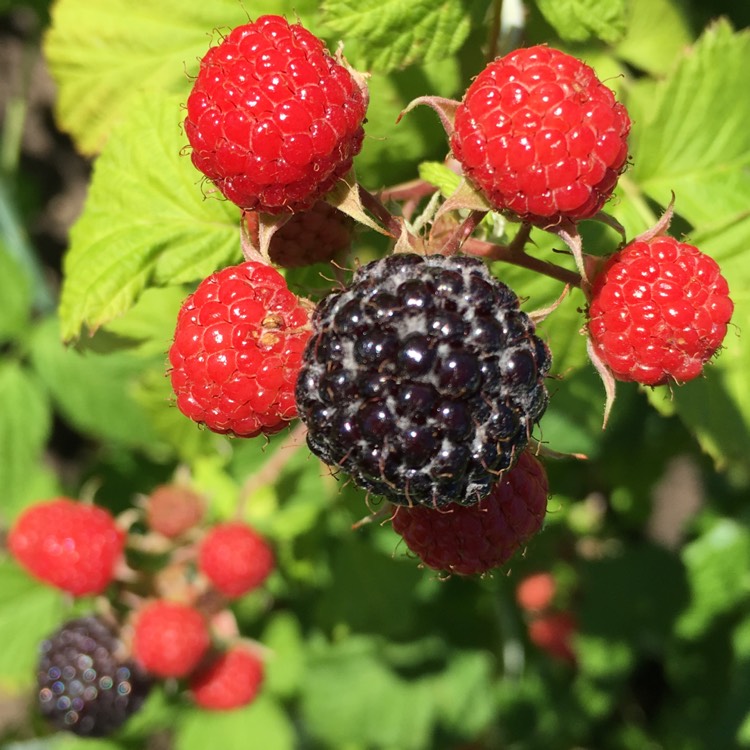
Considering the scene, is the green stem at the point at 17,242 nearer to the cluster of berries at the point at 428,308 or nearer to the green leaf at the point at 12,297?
the green leaf at the point at 12,297

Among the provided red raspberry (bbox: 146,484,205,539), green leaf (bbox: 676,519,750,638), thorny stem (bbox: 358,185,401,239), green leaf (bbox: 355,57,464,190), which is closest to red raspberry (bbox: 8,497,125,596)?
red raspberry (bbox: 146,484,205,539)

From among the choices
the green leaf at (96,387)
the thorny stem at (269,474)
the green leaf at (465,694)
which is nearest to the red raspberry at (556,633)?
the green leaf at (465,694)

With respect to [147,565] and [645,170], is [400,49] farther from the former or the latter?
[147,565]

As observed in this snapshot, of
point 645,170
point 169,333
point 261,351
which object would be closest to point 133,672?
point 169,333

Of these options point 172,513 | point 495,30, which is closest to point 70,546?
point 172,513

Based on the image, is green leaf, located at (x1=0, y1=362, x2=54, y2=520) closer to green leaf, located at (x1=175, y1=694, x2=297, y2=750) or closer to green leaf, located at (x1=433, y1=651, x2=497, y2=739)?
green leaf, located at (x1=175, y1=694, x2=297, y2=750)
